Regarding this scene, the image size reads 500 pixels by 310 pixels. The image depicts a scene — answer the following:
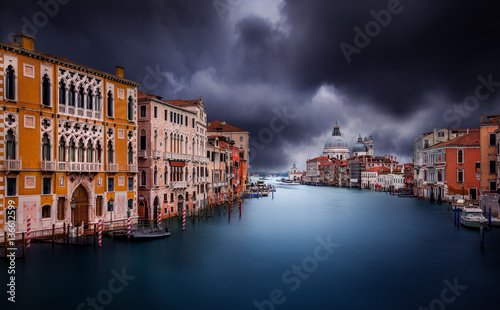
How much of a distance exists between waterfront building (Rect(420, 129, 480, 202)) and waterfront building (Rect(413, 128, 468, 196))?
6.63 metres

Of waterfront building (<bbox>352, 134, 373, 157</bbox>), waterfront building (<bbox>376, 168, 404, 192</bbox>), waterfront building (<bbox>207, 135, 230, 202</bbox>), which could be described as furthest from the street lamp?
waterfront building (<bbox>352, 134, 373, 157</bbox>)

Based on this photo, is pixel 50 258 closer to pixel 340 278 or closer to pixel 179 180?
pixel 340 278

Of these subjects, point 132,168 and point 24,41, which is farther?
point 132,168

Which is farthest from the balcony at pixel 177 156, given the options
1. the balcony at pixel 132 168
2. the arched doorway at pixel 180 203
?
the balcony at pixel 132 168

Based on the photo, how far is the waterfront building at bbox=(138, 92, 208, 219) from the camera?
29531 mm

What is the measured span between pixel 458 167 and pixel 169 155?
36021 millimetres

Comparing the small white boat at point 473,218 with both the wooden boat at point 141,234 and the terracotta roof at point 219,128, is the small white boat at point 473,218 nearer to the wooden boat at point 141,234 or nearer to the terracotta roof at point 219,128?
the wooden boat at point 141,234

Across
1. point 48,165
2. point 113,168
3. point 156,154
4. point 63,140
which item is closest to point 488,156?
point 156,154

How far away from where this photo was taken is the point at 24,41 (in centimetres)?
2064

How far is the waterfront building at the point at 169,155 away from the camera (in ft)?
96.9

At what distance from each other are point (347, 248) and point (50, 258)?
49.9ft

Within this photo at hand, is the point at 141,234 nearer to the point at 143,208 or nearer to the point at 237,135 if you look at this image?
the point at 143,208

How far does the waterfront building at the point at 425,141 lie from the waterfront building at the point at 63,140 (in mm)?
48319

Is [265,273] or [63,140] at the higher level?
[63,140]
